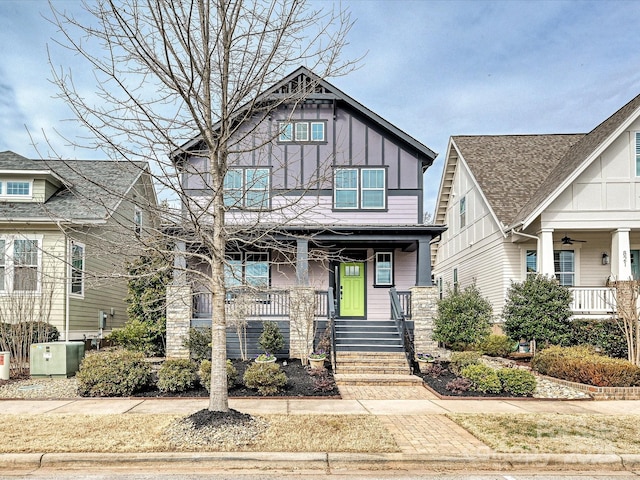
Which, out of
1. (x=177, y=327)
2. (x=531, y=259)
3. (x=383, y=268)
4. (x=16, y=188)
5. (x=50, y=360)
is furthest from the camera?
(x=531, y=259)

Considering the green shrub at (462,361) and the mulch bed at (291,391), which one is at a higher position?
the green shrub at (462,361)

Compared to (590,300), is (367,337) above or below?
below

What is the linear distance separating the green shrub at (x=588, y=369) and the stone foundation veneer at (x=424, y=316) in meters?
3.23

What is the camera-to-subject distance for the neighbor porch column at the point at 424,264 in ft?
51.1

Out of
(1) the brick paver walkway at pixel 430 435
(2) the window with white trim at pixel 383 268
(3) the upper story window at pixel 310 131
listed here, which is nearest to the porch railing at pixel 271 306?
(2) the window with white trim at pixel 383 268

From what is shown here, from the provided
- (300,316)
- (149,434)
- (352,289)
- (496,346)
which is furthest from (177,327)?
(496,346)

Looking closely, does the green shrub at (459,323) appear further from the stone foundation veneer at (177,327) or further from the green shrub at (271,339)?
the stone foundation veneer at (177,327)

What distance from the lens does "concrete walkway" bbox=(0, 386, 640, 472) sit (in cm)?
639

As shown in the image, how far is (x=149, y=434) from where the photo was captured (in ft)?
23.8

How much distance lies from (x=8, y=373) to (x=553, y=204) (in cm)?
1543

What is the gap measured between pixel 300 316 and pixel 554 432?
26.7 ft

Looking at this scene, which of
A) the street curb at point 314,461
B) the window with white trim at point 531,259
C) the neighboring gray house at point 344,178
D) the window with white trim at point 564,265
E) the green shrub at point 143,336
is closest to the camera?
the street curb at point 314,461

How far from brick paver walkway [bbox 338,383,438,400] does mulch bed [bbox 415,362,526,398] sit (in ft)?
0.76

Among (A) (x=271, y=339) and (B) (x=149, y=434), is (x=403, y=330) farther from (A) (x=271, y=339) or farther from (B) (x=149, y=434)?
(B) (x=149, y=434)
